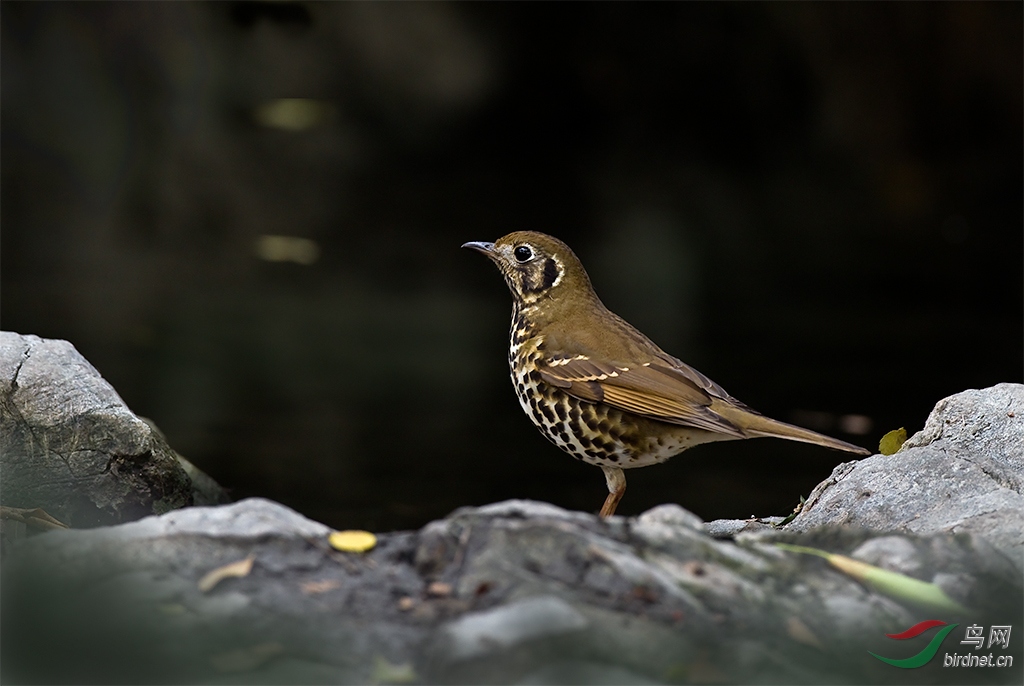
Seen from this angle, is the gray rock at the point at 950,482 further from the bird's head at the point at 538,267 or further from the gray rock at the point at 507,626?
the gray rock at the point at 507,626

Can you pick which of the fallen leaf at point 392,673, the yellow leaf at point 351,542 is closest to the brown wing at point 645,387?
the yellow leaf at point 351,542

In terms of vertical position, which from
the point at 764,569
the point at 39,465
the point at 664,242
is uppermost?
the point at 664,242

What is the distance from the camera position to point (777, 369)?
848 cm

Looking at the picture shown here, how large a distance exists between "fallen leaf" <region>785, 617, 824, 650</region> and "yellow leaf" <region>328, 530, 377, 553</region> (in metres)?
0.88

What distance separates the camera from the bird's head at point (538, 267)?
435cm

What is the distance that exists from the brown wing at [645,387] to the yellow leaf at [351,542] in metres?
1.48

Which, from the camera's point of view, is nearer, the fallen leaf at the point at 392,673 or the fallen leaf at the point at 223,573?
the fallen leaf at the point at 392,673

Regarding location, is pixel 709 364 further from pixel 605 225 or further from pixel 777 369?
pixel 605 225

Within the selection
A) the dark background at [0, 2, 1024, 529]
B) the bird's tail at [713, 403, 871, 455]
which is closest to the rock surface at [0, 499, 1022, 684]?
the bird's tail at [713, 403, 871, 455]

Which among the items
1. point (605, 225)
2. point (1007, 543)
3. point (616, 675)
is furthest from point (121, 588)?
point (605, 225)

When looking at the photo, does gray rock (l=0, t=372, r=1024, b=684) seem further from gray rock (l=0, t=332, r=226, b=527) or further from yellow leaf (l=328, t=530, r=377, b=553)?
gray rock (l=0, t=332, r=226, b=527)

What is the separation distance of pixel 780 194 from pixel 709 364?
4477 millimetres

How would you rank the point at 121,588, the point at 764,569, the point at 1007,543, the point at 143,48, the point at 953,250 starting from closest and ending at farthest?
the point at 121,588
the point at 764,569
the point at 1007,543
the point at 143,48
the point at 953,250

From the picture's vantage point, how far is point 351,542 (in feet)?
8.42
